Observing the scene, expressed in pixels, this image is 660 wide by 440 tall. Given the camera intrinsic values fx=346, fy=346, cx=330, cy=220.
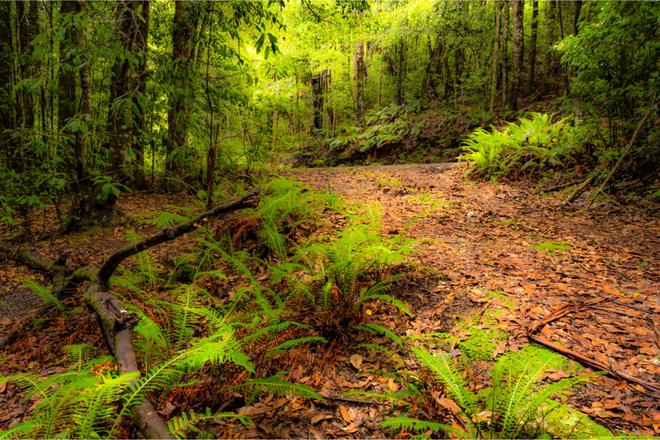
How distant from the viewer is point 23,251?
4.81m

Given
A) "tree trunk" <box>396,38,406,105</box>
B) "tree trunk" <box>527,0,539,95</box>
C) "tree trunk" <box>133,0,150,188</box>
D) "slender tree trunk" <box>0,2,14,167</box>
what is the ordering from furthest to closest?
1. "tree trunk" <box>396,38,406,105</box>
2. "tree trunk" <box>527,0,539,95</box>
3. "slender tree trunk" <box>0,2,14,167</box>
4. "tree trunk" <box>133,0,150,188</box>

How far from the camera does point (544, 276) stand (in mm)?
3330

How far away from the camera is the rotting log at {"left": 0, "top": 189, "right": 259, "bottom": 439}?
1.59 metres

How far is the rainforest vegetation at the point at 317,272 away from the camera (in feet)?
6.19

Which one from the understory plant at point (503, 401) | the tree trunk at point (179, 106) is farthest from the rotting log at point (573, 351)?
the tree trunk at point (179, 106)

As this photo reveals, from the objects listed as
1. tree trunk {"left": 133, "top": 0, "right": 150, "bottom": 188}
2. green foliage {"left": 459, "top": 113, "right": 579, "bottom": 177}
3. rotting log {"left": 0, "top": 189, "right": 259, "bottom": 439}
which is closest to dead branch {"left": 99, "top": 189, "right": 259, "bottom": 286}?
rotting log {"left": 0, "top": 189, "right": 259, "bottom": 439}

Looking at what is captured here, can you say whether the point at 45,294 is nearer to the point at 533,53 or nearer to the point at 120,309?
the point at 120,309

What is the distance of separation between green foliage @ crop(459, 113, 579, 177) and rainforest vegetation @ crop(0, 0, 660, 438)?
4 centimetres

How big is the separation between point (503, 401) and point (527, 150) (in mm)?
7050

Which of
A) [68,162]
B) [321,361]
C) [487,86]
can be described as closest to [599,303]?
[321,361]

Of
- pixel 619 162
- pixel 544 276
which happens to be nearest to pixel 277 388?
pixel 544 276

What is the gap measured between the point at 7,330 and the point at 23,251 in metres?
1.88

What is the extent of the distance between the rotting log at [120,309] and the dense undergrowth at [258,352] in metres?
0.08

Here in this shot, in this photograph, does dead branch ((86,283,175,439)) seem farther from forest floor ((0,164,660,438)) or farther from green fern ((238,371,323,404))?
green fern ((238,371,323,404))
